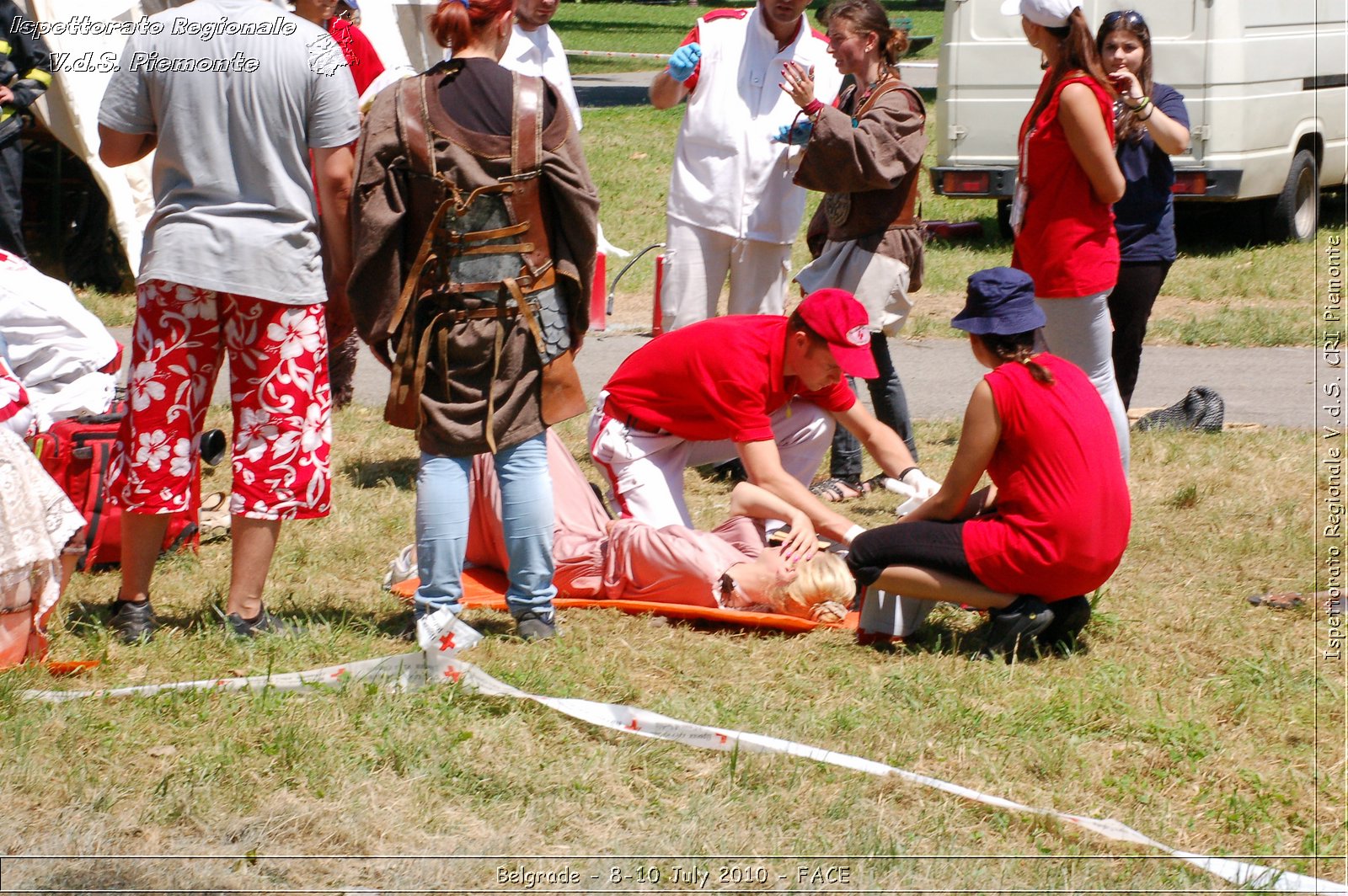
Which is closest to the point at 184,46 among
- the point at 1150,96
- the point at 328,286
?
the point at 328,286

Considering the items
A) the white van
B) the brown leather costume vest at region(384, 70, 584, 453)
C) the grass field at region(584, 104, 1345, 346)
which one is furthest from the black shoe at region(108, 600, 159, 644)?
the white van

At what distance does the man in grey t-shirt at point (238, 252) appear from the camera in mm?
3836

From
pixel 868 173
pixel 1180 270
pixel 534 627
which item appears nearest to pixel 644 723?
pixel 534 627

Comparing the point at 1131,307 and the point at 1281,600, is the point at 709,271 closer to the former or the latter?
the point at 1131,307

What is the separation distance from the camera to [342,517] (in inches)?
220

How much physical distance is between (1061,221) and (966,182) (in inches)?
255

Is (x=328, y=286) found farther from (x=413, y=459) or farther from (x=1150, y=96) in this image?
(x=1150, y=96)

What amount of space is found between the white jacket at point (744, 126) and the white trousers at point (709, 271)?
64 mm

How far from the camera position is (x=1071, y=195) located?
16.8 ft

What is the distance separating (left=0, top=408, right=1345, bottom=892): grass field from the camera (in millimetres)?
3104

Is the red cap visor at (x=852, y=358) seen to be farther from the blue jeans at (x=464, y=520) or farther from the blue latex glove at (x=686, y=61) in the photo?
the blue latex glove at (x=686, y=61)

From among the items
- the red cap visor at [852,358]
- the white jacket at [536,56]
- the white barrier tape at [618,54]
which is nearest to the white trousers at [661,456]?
the red cap visor at [852,358]

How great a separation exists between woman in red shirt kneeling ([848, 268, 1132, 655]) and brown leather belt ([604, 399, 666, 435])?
1.09m

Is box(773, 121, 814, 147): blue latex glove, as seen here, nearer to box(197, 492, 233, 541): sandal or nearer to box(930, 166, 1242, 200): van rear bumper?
box(197, 492, 233, 541): sandal
